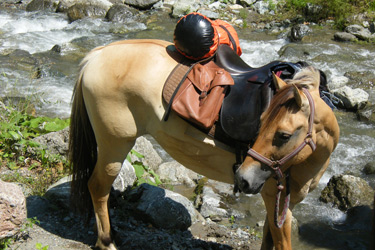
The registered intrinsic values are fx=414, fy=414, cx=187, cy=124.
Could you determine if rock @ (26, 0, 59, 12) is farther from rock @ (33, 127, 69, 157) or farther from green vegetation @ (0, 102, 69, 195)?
rock @ (33, 127, 69, 157)

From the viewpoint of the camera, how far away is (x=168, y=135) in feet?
10.4

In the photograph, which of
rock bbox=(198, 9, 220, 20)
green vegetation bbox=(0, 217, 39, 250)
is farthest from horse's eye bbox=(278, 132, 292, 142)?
rock bbox=(198, 9, 220, 20)

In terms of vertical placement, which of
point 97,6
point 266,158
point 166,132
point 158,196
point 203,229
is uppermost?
point 266,158

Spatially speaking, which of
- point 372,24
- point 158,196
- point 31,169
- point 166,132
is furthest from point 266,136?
point 372,24

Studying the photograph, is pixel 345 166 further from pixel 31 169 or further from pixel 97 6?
pixel 97 6

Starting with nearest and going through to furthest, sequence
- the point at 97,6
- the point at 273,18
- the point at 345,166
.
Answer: the point at 345,166 < the point at 273,18 < the point at 97,6

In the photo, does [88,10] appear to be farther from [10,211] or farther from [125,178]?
[10,211]

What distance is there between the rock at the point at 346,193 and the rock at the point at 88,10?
1074 centimetres

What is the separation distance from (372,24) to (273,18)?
2955 millimetres

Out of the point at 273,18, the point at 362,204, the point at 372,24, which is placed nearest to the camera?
the point at 362,204

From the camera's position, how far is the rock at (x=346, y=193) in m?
5.34

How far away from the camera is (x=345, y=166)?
6520 mm

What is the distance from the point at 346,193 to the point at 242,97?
317cm

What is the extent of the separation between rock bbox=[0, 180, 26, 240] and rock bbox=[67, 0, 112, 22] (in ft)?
37.8
